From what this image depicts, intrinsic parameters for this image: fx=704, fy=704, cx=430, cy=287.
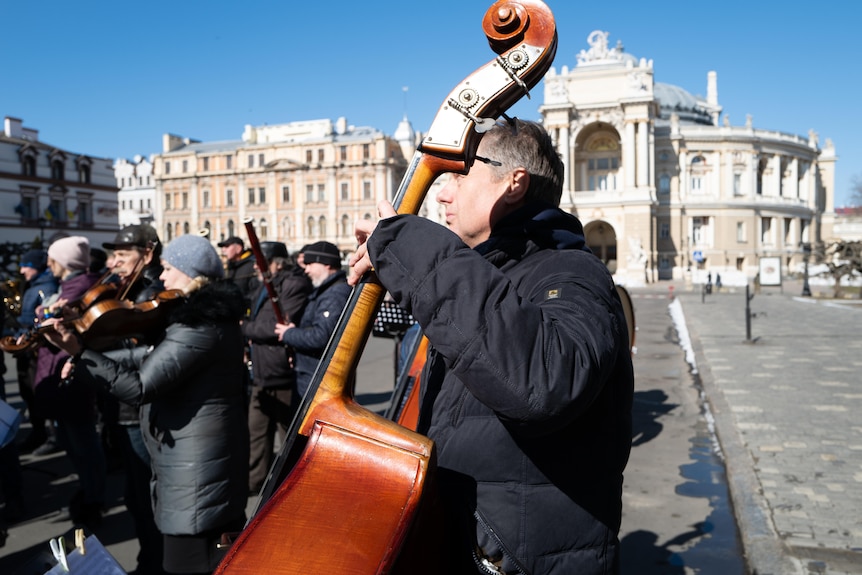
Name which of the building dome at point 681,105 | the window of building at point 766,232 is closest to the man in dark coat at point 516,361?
the window of building at point 766,232

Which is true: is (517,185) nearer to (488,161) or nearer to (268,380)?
(488,161)

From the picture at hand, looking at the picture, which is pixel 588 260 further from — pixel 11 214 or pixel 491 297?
pixel 11 214

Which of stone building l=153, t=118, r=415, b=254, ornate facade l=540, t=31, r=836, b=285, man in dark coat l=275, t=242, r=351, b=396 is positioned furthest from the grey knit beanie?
stone building l=153, t=118, r=415, b=254

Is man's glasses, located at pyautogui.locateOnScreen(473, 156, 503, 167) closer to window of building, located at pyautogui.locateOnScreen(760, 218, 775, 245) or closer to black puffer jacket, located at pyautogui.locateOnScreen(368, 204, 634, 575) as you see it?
black puffer jacket, located at pyautogui.locateOnScreen(368, 204, 634, 575)

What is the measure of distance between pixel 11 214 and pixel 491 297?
2090 inches

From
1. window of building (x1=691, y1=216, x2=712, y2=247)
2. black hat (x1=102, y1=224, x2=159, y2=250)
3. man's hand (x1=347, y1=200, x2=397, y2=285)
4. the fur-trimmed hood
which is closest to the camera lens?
man's hand (x1=347, y1=200, x2=397, y2=285)

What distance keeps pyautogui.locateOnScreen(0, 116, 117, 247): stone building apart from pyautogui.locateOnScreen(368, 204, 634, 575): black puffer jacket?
48.2m

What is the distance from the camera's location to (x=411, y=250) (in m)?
1.46

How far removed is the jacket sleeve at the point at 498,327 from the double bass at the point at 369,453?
0.18 m

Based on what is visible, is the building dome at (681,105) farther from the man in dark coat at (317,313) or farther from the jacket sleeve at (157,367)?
the jacket sleeve at (157,367)

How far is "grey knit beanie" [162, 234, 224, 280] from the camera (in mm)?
3779

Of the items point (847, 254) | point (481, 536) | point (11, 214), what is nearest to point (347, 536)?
point (481, 536)

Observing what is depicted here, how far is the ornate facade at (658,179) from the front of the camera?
61.6 metres

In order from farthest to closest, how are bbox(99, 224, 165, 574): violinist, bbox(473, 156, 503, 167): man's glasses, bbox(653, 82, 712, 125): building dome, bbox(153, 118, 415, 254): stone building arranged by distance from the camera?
bbox(653, 82, 712, 125): building dome < bbox(153, 118, 415, 254): stone building < bbox(99, 224, 165, 574): violinist < bbox(473, 156, 503, 167): man's glasses
